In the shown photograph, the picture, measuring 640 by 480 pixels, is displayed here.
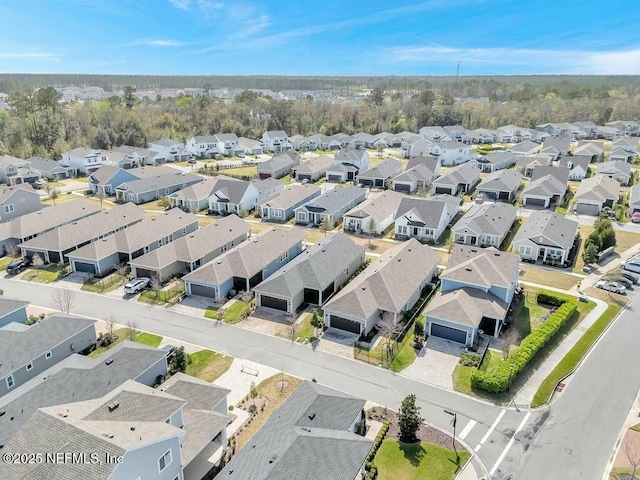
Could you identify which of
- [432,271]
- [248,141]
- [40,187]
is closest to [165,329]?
[432,271]

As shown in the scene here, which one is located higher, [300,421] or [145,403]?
[145,403]

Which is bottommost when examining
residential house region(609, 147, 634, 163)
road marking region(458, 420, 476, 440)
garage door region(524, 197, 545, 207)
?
road marking region(458, 420, 476, 440)

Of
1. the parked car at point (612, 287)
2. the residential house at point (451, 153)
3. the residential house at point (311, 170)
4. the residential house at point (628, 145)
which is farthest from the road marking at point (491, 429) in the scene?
the residential house at point (628, 145)

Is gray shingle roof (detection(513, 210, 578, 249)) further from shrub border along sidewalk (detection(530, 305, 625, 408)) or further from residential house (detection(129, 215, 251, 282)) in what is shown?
residential house (detection(129, 215, 251, 282))

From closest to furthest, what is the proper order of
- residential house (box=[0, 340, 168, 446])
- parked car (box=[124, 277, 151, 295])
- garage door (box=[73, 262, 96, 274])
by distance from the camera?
residential house (box=[0, 340, 168, 446]) → parked car (box=[124, 277, 151, 295]) → garage door (box=[73, 262, 96, 274])

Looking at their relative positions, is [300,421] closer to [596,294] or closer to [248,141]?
[596,294]

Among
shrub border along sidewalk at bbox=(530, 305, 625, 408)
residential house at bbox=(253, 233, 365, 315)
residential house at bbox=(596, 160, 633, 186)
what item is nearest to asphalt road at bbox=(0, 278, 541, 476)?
shrub border along sidewalk at bbox=(530, 305, 625, 408)
